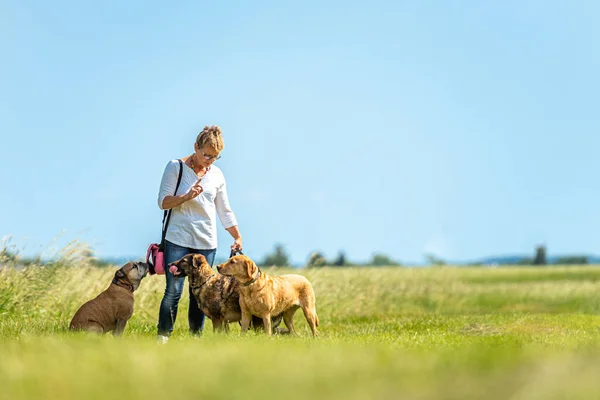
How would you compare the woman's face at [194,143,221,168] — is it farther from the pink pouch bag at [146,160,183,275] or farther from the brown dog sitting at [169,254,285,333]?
Result: the brown dog sitting at [169,254,285,333]

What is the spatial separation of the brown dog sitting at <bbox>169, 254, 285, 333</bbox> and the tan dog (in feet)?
0.63

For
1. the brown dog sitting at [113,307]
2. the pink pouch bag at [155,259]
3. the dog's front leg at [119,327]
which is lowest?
the dog's front leg at [119,327]

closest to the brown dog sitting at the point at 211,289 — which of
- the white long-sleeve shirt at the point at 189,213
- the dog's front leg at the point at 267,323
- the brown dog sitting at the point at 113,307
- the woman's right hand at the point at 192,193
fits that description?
the white long-sleeve shirt at the point at 189,213

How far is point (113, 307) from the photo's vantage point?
29.3 feet

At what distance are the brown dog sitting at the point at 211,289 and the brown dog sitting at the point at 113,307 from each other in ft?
1.72

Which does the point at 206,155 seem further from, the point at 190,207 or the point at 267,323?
the point at 267,323

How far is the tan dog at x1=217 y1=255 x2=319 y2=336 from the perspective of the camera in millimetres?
8953

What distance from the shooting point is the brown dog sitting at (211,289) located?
9.09 m

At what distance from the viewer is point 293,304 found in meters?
9.72

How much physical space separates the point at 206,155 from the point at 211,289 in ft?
5.39

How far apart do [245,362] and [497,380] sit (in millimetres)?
1600

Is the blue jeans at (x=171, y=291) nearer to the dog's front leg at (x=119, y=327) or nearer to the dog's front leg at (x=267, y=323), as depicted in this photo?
the dog's front leg at (x=119, y=327)

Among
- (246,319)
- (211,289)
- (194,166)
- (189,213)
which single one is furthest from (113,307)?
(194,166)

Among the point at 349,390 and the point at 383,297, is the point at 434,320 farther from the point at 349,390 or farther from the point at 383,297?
the point at 349,390
